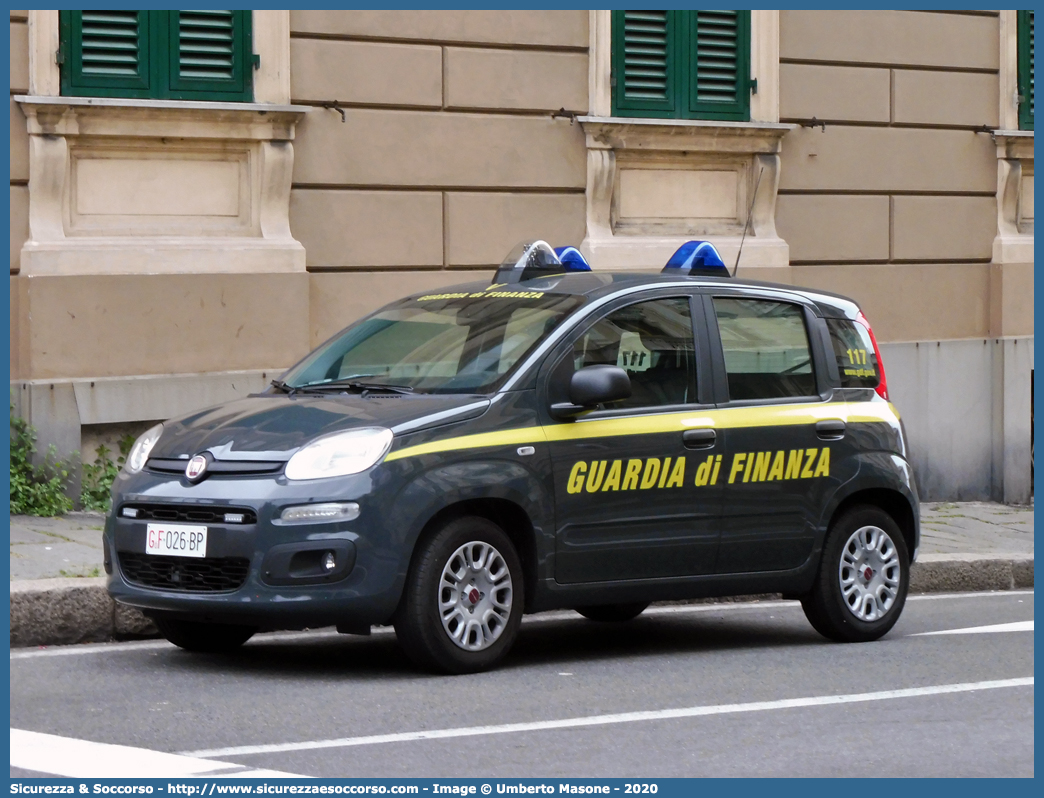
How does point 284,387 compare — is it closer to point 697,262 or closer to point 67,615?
point 67,615

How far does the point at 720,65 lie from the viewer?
45.7ft

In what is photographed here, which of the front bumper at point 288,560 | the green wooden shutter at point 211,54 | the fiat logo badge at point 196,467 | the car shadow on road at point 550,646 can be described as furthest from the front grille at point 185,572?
the green wooden shutter at point 211,54

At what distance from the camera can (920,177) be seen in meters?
14.8

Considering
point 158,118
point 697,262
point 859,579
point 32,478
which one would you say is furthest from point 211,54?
point 859,579

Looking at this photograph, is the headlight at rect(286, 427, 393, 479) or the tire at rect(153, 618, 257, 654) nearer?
the headlight at rect(286, 427, 393, 479)

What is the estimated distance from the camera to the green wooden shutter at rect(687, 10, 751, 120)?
45.2ft

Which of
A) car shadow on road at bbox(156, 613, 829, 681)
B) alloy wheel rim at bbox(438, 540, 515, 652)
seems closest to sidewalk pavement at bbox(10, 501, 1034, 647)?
car shadow on road at bbox(156, 613, 829, 681)

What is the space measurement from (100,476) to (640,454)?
4.88 metres

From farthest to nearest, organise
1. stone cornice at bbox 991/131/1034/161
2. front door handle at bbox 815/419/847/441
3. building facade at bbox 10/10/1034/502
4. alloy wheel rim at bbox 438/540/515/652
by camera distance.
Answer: stone cornice at bbox 991/131/1034/161 → building facade at bbox 10/10/1034/502 → front door handle at bbox 815/419/847/441 → alloy wheel rim at bbox 438/540/515/652

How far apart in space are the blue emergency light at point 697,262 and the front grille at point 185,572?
281 centimetres

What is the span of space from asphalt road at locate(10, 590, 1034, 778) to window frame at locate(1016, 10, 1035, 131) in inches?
308

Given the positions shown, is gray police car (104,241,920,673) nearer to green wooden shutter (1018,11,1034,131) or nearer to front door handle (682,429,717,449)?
front door handle (682,429,717,449)
